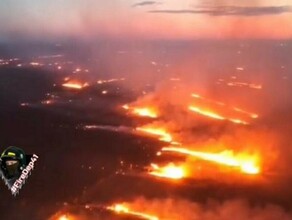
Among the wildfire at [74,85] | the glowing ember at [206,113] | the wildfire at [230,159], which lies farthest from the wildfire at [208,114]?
the wildfire at [74,85]

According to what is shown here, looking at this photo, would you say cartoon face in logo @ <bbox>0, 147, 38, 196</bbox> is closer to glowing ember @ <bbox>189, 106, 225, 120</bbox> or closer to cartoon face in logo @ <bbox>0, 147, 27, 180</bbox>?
cartoon face in logo @ <bbox>0, 147, 27, 180</bbox>

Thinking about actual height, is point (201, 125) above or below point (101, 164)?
below

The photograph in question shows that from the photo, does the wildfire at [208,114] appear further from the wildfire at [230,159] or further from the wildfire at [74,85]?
the wildfire at [74,85]

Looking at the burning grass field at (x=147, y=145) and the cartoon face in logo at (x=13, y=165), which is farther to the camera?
the burning grass field at (x=147, y=145)

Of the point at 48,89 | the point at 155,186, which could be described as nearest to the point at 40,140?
the point at 155,186

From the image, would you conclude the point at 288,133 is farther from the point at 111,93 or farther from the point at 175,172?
the point at 111,93

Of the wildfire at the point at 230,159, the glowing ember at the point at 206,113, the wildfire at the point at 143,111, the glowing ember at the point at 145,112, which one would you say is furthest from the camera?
the wildfire at the point at 143,111

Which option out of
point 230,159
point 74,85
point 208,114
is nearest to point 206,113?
point 208,114
